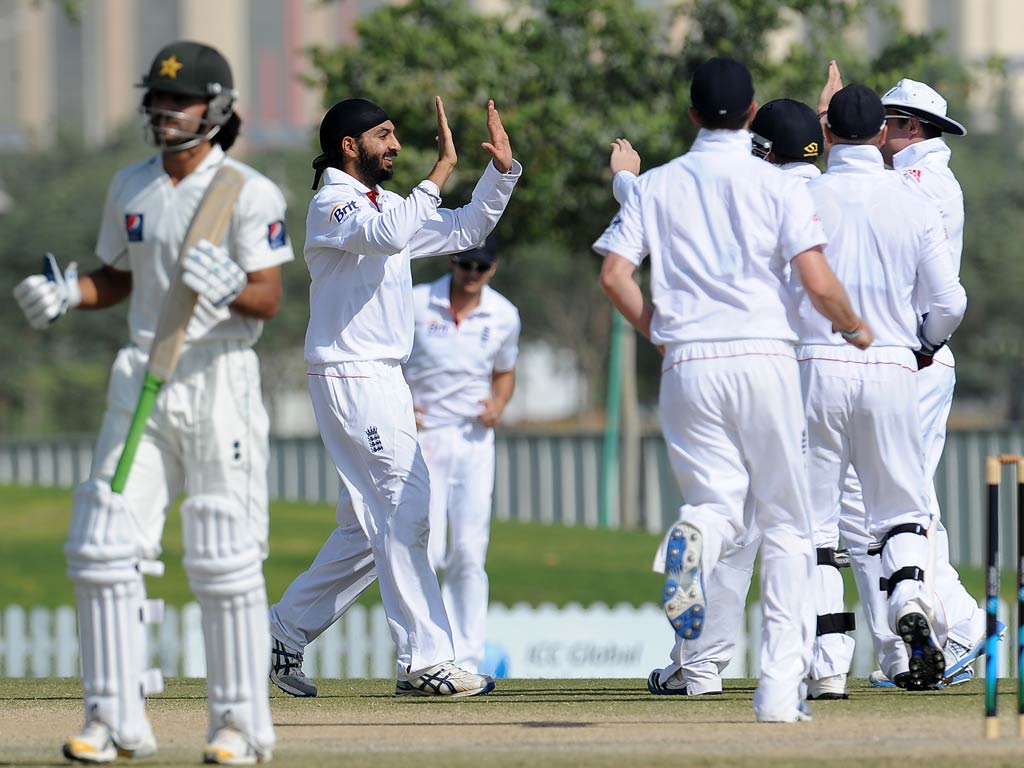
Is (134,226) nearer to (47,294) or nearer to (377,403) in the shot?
(47,294)

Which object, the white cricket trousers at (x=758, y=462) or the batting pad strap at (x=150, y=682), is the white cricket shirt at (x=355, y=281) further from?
the batting pad strap at (x=150, y=682)

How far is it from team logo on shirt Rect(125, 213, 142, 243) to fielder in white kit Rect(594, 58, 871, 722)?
1.70 meters

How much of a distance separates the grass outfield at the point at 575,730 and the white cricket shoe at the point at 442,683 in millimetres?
126

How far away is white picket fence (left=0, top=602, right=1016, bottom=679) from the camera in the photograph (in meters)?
16.8

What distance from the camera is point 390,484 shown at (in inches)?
344

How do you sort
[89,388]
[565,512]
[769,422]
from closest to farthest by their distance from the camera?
[769,422], [565,512], [89,388]

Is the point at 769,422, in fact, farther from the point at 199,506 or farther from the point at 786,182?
the point at 199,506

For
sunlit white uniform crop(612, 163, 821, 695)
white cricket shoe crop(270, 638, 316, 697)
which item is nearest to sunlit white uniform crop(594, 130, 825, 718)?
sunlit white uniform crop(612, 163, 821, 695)

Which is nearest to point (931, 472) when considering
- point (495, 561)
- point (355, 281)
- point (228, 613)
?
point (355, 281)

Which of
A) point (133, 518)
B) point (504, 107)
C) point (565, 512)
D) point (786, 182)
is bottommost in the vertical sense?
point (565, 512)

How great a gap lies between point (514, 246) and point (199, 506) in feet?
55.9

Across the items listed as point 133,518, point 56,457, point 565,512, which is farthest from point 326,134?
point 56,457

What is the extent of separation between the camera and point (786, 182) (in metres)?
7.29

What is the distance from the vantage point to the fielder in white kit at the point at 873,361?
8227 millimetres
